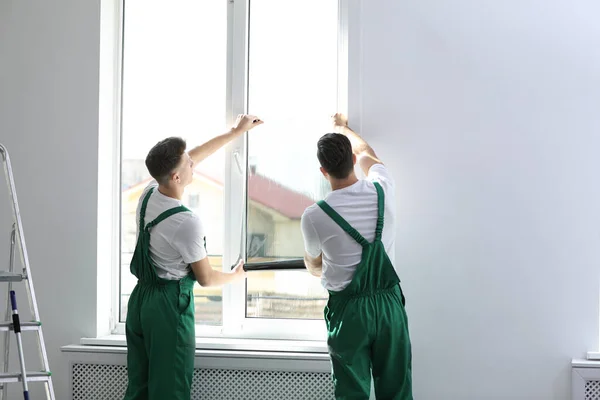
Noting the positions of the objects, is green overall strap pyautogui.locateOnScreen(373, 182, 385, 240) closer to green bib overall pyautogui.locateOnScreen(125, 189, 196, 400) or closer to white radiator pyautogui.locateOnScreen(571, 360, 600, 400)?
green bib overall pyautogui.locateOnScreen(125, 189, 196, 400)

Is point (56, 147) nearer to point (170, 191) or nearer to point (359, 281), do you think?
point (170, 191)

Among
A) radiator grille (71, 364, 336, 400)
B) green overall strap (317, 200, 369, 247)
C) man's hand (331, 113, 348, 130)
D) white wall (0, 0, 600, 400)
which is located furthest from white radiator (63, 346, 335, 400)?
man's hand (331, 113, 348, 130)

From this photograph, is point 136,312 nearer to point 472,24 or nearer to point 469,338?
point 469,338

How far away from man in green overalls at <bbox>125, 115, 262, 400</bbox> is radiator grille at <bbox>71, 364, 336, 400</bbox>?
28 cm

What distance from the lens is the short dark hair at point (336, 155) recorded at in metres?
2.85

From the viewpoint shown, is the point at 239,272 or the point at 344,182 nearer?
the point at 344,182

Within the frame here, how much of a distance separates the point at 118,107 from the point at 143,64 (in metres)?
0.26

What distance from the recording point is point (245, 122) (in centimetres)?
351

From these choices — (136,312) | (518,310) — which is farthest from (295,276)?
(518,310)

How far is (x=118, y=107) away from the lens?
3777mm

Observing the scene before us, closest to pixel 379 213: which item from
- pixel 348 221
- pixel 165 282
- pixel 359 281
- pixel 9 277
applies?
pixel 348 221

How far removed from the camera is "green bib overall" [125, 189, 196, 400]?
10.0 ft

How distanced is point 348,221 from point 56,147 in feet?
5.50

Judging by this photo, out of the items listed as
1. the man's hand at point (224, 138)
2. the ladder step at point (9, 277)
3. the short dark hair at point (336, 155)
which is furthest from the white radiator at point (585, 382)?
the ladder step at point (9, 277)
